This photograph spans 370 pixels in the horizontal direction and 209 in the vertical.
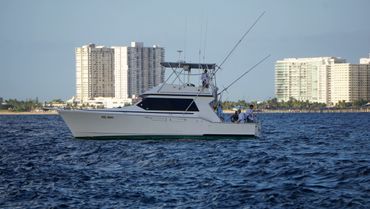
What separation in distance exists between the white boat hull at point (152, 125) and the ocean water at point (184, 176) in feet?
5.56

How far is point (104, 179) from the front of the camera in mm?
27203

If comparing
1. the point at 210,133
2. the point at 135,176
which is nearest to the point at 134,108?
the point at 210,133

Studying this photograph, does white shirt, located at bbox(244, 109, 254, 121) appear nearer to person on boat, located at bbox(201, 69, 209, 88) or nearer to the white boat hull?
the white boat hull

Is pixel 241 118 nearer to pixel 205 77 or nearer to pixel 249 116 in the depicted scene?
pixel 249 116

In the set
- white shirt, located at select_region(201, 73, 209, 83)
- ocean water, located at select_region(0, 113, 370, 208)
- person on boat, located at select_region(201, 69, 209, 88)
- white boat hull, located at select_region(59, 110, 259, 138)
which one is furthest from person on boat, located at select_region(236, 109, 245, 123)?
ocean water, located at select_region(0, 113, 370, 208)

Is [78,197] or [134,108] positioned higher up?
[134,108]

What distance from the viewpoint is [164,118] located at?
44.3 meters

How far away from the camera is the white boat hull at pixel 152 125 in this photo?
145ft

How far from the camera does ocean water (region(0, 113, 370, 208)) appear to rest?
22312 mm

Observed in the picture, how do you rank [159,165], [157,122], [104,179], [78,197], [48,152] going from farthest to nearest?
[157,122]
[48,152]
[159,165]
[104,179]
[78,197]

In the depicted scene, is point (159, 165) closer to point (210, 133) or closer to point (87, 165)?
point (87, 165)

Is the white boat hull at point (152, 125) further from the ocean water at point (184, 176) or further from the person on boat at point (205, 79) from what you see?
the person on boat at point (205, 79)

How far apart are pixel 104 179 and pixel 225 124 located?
18436mm

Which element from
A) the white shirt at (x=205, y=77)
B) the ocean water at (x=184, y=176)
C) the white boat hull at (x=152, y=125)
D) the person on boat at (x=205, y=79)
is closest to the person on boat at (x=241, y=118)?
the white boat hull at (x=152, y=125)
